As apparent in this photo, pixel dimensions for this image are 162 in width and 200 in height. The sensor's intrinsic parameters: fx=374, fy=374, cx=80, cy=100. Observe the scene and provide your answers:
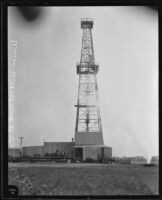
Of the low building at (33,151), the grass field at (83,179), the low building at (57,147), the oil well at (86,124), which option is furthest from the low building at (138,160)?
the low building at (33,151)

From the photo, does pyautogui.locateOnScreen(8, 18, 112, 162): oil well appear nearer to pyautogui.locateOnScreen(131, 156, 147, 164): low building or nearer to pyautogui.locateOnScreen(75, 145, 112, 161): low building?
pyautogui.locateOnScreen(75, 145, 112, 161): low building

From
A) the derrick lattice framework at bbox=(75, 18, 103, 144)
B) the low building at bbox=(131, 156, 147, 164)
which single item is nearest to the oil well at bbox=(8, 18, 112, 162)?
the derrick lattice framework at bbox=(75, 18, 103, 144)

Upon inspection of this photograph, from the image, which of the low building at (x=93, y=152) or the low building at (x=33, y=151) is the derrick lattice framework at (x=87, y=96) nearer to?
the low building at (x=93, y=152)

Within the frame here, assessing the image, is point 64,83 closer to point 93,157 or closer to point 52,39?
point 52,39

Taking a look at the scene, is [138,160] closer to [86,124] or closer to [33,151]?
[86,124]

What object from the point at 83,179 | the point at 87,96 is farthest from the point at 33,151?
the point at 87,96
